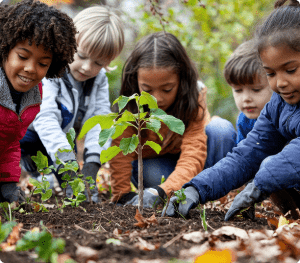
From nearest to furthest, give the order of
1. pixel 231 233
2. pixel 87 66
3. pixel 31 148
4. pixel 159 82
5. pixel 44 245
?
pixel 44 245 → pixel 231 233 → pixel 159 82 → pixel 87 66 → pixel 31 148

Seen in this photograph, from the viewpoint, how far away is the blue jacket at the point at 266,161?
1.58 metres

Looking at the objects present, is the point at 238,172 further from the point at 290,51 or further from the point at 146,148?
the point at 146,148

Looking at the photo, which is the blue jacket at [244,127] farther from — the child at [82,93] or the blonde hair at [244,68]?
the child at [82,93]

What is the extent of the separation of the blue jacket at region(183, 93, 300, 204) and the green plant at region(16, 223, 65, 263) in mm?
1049

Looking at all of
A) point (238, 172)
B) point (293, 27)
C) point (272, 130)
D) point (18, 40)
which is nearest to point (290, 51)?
point (293, 27)

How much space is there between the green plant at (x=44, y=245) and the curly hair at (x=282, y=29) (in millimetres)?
1412

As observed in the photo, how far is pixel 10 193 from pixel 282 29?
6.56 ft

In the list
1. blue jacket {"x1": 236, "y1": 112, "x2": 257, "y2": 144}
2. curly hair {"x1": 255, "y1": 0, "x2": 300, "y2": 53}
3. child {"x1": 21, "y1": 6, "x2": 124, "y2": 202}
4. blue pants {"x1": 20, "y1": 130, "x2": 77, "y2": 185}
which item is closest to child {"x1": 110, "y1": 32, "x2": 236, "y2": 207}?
blue jacket {"x1": 236, "y1": 112, "x2": 257, "y2": 144}

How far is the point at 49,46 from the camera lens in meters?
1.96

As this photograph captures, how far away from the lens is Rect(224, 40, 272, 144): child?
2.84 metres

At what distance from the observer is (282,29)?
1722mm

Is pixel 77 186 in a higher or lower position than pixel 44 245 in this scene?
lower

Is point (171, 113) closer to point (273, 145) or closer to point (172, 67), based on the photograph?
point (172, 67)

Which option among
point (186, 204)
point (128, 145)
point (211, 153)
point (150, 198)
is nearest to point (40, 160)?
point (128, 145)
